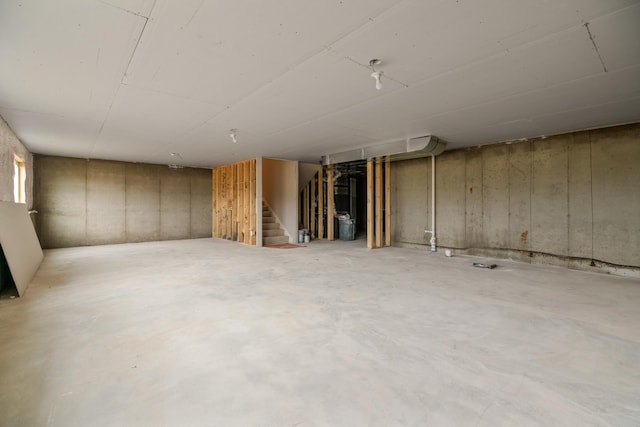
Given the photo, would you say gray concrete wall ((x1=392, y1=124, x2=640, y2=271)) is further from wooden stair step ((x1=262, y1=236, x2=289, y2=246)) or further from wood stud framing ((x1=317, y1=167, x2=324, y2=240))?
wooden stair step ((x1=262, y1=236, x2=289, y2=246))

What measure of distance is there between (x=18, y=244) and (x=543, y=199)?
8480mm

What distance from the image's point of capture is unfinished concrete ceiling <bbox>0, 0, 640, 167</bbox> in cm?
199

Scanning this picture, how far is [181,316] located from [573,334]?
343 centimetres

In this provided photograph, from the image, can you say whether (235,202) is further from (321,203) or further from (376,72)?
(376,72)

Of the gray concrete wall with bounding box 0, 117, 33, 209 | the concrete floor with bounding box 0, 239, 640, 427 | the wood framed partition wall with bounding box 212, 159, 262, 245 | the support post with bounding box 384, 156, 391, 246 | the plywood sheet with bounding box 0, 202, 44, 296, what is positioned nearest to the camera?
the concrete floor with bounding box 0, 239, 640, 427

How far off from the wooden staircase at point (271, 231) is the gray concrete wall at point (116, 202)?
2362mm

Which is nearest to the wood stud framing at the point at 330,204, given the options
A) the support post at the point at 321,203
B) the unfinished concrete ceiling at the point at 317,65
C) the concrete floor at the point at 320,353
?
the support post at the point at 321,203

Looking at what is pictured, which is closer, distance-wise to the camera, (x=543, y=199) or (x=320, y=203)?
(x=543, y=199)

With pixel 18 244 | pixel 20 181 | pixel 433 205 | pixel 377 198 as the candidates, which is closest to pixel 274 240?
pixel 377 198

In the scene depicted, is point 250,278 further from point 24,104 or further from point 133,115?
point 24,104

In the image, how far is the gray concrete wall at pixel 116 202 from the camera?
7426 mm

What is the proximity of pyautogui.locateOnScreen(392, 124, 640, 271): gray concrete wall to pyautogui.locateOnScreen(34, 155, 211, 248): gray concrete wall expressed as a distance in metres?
6.89

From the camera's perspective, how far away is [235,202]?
340 inches

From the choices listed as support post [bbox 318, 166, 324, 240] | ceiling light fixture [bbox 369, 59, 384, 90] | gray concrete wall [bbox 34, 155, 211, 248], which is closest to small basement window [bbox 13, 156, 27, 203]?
gray concrete wall [bbox 34, 155, 211, 248]
